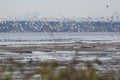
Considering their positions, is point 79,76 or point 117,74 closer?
point 79,76

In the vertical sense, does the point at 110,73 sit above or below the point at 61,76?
below

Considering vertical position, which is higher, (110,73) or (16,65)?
(16,65)

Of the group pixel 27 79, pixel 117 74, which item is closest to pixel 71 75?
pixel 27 79

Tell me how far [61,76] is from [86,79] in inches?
10.5

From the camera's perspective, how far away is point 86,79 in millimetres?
5223

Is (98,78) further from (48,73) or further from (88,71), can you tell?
(48,73)

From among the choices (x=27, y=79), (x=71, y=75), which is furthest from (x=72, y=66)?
(x=27, y=79)

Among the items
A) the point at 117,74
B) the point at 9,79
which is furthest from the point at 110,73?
the point at 9,79

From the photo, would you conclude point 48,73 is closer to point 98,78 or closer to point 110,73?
point 98,78

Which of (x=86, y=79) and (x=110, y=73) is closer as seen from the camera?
(x=86, y=79)

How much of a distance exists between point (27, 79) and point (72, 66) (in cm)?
52

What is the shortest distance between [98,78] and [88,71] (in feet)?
0.49

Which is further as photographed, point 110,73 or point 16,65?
point 110,73

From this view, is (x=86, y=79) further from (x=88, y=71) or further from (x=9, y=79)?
(x=9, y=79)
